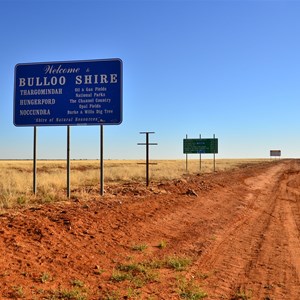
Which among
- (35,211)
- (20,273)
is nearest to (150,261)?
(20,273)

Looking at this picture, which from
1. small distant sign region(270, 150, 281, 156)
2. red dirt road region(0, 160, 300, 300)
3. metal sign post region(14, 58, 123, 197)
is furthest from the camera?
small distant sign region(270, 150, 281, 156)

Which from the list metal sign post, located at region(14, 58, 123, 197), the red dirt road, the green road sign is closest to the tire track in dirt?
the red dirt road

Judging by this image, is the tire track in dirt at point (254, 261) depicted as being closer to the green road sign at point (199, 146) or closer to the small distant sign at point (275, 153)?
the green road sign at point (199, 146)

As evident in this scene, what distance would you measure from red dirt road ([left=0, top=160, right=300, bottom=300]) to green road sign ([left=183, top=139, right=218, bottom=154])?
34.3 m

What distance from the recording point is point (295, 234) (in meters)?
10.2

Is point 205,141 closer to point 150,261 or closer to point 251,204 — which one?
point 251,204

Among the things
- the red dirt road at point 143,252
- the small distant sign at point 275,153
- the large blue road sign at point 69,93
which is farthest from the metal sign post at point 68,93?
the small distant sign at point 275,153

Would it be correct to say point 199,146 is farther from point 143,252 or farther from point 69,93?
point 143,252

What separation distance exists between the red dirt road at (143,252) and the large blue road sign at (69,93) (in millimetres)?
3082

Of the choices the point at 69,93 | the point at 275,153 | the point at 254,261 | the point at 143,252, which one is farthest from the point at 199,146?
the point at 275,153

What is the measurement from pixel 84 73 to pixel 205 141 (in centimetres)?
3458

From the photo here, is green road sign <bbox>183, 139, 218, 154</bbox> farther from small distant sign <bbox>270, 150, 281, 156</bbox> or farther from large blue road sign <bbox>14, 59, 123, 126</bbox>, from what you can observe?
small distant sign <bbox>270, 150, 281, 156</bbox>

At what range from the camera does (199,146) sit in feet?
158

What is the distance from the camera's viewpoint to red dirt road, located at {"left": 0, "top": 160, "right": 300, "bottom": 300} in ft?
19.3
